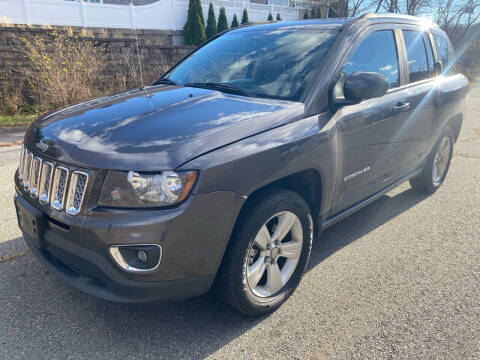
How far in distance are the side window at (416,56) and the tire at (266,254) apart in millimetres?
2167

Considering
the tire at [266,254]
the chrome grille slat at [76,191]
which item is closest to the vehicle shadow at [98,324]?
the tire at [266,254]

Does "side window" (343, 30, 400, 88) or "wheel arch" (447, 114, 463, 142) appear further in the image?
"wheel arch" (447, 114, 463, 142)

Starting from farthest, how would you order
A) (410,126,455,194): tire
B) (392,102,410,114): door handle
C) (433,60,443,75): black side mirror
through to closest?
(410,126,455,194): tire < (433,60,443,75): black side mirror < (392,102,410,114): door handle

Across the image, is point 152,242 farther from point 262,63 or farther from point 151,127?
point 262,63

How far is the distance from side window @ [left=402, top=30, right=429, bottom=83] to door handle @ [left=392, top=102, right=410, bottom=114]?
401 millimetres

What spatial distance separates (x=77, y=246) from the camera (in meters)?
2.10

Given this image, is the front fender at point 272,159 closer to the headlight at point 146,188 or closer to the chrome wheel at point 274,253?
the headlight at point 146,188

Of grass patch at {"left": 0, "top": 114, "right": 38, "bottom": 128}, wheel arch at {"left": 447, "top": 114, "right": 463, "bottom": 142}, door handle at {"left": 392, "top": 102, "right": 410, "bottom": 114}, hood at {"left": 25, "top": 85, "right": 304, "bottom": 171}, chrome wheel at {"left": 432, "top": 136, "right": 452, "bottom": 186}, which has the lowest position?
grass patch at {"left": 0, "top": 114, "right": 38, "bottom": 128}

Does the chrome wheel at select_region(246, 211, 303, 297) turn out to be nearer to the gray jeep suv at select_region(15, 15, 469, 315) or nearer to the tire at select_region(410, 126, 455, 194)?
the gray jeep suv at select_region(15, 15, 469, 315)

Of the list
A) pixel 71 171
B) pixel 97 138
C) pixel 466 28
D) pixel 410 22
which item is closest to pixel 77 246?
pixel 71 171

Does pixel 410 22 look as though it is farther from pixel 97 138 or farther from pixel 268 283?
pixel 97 138

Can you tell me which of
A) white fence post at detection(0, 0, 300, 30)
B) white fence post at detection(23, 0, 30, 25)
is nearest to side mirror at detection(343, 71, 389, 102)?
white fence post at detection(0, 0, 300, 30)

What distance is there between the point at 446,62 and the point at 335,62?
2.63 meters

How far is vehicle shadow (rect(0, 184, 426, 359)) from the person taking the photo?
2.29 metres
